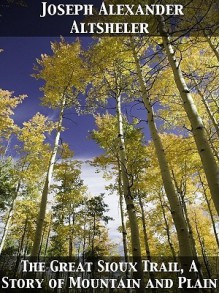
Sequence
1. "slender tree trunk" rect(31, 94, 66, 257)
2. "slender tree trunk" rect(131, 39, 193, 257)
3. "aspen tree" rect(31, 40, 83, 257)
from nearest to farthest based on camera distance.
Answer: "slender tree trunk" rect(131, 39, 193, 257), "slender tree trunk" rect(31, 94, 66, 257), "aspen tree" rect(31, 40, 83, 257)

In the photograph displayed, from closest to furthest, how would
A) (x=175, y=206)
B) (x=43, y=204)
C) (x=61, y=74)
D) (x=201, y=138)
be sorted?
(x=201, y=138) < (x=175, y=206) < (x=43, y=204) < (x=61, y=74)

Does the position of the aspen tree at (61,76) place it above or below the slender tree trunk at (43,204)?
above

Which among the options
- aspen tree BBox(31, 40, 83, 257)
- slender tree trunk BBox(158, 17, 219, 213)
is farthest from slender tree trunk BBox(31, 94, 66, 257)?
slender tree trunk BBox(158, 17, 219, 213)

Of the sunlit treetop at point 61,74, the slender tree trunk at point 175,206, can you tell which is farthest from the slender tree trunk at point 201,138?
the sunlit treetop at point 61,74

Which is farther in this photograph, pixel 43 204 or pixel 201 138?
pixel 43 204

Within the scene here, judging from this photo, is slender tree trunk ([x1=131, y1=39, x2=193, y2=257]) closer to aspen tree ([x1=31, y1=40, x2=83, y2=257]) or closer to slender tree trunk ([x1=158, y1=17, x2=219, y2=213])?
slender tree trunk ([x1=158, y1=17, x2=219, y2=213])

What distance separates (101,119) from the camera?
45.9ft

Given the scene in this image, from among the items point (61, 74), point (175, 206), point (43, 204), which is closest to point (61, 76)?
point (61, 74)

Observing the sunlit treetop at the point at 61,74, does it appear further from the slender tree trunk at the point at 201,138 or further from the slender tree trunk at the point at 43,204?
the slender tree trunk at the point at 201,138

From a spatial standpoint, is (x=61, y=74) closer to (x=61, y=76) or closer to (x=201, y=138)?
(x=61, y=76)

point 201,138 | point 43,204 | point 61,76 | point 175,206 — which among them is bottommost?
point 175,206

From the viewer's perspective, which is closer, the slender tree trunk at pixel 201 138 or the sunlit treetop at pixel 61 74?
the slender tree trunk at pixel 201 138

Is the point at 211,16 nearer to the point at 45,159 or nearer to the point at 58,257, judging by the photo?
the point at 45,159

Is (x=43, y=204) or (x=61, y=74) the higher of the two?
(x=61, y=74)
